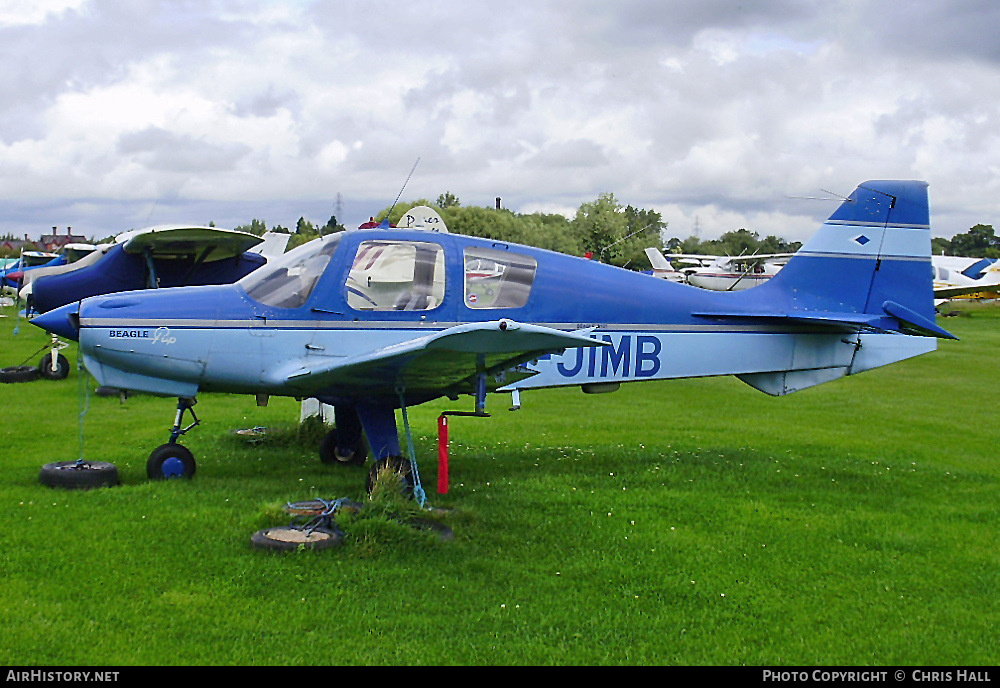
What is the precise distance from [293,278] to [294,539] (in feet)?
8.05

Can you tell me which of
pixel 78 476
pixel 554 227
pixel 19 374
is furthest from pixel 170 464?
pixel 554 227

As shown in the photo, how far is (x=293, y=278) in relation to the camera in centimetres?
728

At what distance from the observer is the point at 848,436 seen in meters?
10.7

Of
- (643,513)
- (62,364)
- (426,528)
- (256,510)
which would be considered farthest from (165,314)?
(62,364)

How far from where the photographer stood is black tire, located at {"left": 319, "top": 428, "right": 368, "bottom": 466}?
8.63 m

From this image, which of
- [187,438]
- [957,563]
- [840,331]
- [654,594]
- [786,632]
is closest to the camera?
[786,632]

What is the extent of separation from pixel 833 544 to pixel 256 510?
4088 mm

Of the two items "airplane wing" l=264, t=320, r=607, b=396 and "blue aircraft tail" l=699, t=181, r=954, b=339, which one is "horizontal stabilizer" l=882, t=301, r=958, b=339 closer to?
"blue aircraft tail" l=699, t=181, r=954, b=339

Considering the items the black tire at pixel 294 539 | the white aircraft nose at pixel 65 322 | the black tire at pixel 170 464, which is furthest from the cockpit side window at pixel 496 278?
the white aircraft nose at pixel 65 322

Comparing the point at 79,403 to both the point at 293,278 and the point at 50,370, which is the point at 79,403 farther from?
the point at 50,370

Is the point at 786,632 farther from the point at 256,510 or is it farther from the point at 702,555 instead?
the point at 256,510

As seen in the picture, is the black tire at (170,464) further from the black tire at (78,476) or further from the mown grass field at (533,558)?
the black tire at (78,476)

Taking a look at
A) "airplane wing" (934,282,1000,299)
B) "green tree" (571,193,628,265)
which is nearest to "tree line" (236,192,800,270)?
"green tree" (571,193,628,265)

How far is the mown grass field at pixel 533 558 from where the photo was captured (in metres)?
4.35
